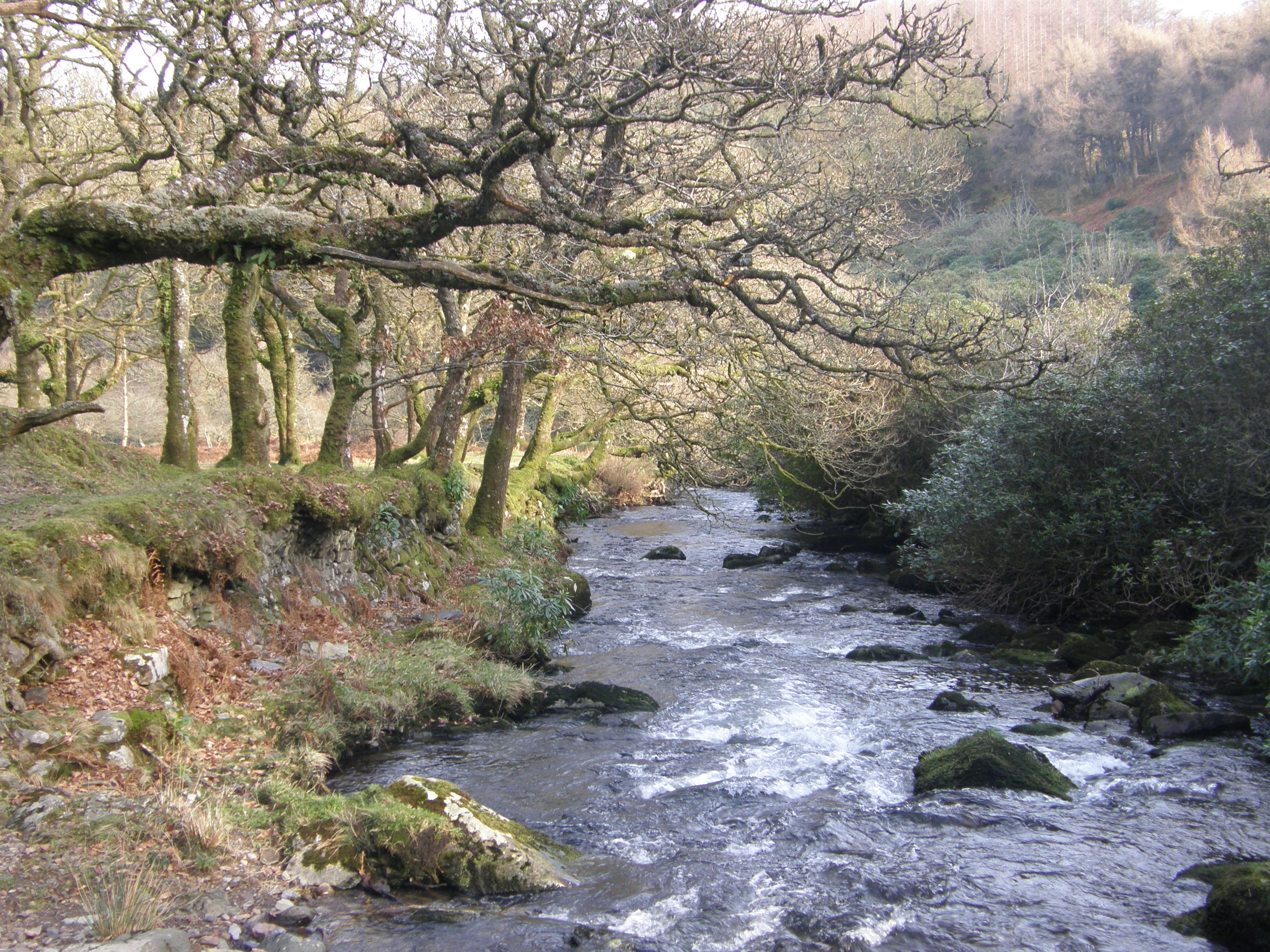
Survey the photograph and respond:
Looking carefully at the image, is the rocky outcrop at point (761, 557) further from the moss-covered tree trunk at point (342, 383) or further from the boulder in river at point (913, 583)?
the moss-covered tree trunk at point (342, 383)

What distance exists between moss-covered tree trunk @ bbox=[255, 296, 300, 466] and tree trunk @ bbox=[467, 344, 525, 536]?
493 centimetres

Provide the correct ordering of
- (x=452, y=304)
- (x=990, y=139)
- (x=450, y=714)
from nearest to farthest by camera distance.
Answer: (x=450, y=714) < (x=452, y=304) < (x=990, y=139)

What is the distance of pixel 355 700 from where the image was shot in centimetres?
884

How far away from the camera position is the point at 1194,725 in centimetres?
940

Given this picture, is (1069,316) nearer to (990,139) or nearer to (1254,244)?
(1254,244)

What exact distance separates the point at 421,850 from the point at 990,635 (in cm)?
1087

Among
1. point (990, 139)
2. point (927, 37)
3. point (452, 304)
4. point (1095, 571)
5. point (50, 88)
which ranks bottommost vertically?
point (1095, 571)

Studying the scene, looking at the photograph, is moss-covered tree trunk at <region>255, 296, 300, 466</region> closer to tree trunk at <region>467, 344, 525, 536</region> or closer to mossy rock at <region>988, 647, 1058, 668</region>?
tree trunk at <region>467, 344, 525, 536</region>

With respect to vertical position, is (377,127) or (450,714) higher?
(377,127)

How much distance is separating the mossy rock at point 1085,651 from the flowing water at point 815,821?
57.1 inches

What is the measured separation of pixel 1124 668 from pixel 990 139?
1820 inches

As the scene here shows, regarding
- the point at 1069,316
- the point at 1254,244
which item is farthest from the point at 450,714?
the point at 1069,316

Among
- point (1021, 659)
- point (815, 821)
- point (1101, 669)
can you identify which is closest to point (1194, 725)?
point (1101, 669)

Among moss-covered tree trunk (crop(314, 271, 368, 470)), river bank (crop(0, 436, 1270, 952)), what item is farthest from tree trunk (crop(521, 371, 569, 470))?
river bank (crop(0, 436, 1270, 952))
